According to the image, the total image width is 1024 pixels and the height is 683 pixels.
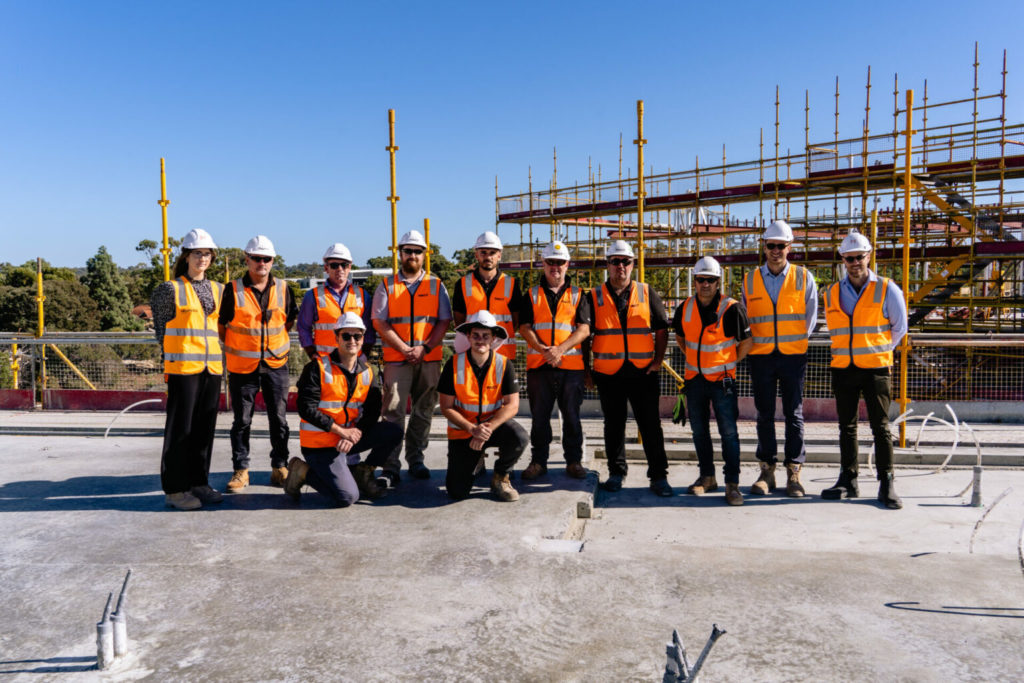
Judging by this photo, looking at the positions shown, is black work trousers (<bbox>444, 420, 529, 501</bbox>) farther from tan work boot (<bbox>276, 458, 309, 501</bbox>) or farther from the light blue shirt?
the light blue shirt

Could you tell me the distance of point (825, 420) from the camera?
10.4 metres

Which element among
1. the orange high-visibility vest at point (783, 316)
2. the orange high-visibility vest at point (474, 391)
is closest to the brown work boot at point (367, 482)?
the orange high-visibility vest at point (474, 391)

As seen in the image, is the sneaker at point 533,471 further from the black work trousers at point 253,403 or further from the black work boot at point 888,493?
the black work boot at point 888,493

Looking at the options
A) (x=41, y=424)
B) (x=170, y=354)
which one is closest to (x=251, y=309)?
(x=170, y=354)

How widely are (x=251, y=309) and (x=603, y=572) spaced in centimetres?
349

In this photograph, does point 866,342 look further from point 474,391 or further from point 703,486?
point 474,391

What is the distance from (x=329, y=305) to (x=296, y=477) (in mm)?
1468

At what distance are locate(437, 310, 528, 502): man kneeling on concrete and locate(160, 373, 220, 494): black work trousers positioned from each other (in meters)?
1.82

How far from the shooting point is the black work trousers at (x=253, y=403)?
612 centimetres

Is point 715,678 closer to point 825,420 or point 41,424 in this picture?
point 825,420

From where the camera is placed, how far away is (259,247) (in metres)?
6.01

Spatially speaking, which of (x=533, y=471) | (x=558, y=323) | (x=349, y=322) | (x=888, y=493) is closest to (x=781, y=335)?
(x=888, y=493)

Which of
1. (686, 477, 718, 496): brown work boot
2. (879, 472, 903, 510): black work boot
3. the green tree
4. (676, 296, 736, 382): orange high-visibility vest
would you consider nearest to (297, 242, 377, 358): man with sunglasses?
(676, 296, 736, 382): orange high-visibility vest

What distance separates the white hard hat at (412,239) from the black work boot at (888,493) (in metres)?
4.28
